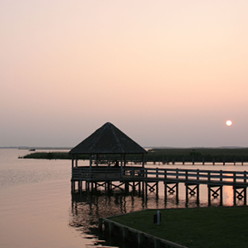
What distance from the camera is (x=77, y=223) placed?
93.8ft

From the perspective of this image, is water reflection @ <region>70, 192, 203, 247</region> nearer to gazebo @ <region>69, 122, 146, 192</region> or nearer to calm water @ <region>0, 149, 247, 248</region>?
calm water @ <region>0, 149, 247, 248</region>

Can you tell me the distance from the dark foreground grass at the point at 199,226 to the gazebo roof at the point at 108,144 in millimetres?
20250

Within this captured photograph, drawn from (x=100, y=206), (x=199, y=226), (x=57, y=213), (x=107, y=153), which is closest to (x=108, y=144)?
(x=107, y=153)

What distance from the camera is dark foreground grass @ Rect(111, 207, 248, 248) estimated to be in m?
18.2

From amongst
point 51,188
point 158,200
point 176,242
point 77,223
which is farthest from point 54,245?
point 51,188

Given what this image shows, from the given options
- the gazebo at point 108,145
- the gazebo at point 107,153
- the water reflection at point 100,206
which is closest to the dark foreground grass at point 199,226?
the water reflection at point 100,206

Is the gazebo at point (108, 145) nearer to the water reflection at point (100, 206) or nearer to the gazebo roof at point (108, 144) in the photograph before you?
the gazebo roof at point (108, 144)

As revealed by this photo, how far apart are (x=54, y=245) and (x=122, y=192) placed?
23686mm

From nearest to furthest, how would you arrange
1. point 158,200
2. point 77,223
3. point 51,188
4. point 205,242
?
point 205,242 → point 77,223 → point 158,200 → point 51,188

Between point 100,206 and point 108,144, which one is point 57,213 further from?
point 108,144

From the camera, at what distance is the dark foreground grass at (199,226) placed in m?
18.2

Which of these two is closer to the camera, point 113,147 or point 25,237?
point 25,237

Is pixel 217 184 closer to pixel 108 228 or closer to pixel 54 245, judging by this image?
pixel 108 228

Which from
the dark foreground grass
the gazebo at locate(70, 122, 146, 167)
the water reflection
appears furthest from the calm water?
the gazebo at locate(70, 122, 146, 167)
